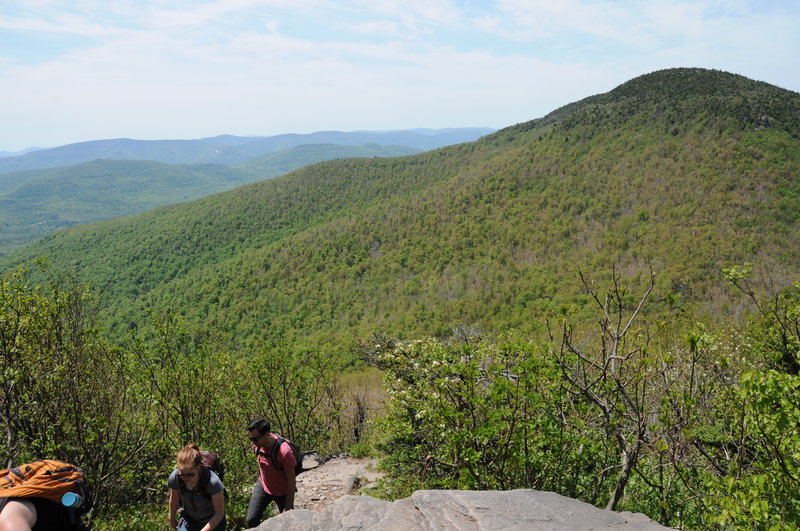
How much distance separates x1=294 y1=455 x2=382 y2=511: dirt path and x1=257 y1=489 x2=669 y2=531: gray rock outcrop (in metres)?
4.71

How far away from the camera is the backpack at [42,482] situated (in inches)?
119

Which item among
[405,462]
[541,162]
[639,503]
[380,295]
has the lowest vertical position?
[380,295]

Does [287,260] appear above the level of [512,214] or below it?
below

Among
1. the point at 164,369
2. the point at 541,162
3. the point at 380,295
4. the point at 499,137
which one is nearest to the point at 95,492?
the point at 164,369

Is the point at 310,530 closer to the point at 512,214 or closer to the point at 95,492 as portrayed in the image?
the point at 95,492

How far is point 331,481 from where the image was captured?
994 cm

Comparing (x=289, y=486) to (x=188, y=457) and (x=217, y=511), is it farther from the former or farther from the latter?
(x=188, y=457)

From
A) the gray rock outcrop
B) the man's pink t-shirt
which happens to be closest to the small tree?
Answer: the gray rock outcrop

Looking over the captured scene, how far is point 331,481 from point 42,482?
7672 mm

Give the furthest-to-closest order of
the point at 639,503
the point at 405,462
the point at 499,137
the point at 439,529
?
1. the point at 499,137
2. the point at 405,462
3. the point at 639,503
4. the point at 439,529

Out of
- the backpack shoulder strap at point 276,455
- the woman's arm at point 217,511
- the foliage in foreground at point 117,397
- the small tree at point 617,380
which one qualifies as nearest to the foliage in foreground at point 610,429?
the small tree at point 617,380

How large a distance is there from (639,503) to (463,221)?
53518 mm

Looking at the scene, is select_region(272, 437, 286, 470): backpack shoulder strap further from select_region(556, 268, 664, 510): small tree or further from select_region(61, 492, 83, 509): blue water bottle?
select_region(556, 268, 664, 510): small tree

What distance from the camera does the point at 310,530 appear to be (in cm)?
403
